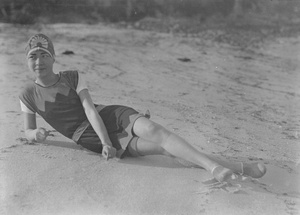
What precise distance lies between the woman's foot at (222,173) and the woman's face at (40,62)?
4.07 feet

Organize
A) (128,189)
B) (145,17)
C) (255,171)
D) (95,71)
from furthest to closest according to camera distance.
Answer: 1. (145,17)
2. (95,71)
3. (255,171)
4. (128,189)

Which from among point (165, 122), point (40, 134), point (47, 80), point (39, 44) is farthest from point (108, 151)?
point (165, 122)

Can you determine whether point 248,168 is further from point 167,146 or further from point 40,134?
point 40,134

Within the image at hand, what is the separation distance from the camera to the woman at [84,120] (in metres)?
2.86

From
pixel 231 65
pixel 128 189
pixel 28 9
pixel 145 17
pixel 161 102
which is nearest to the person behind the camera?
pixel 128 189

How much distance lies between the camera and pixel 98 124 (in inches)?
117

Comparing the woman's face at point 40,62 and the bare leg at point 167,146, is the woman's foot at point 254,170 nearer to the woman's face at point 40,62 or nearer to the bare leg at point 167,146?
the bare leg at point 167,146


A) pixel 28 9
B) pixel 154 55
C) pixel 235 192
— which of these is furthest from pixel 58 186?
pixel 28 9

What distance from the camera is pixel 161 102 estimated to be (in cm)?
459

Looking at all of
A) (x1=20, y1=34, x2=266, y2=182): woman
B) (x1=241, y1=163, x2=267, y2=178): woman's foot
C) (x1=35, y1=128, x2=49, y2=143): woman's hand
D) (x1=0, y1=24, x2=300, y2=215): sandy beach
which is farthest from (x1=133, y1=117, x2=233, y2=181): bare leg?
(x1=35, y1=128, x2=49, y2=143): woman's hand

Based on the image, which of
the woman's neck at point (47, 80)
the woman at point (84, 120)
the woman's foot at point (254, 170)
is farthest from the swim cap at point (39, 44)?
the woman's foot at point (254, 170)

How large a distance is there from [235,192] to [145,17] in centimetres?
664

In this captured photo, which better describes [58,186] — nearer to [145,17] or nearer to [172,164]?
Result: [172,164]

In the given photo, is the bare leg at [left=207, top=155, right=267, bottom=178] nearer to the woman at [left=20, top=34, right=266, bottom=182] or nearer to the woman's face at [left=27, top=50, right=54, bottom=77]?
the woman at [left=20, top=34, right=266, bottom=182]
